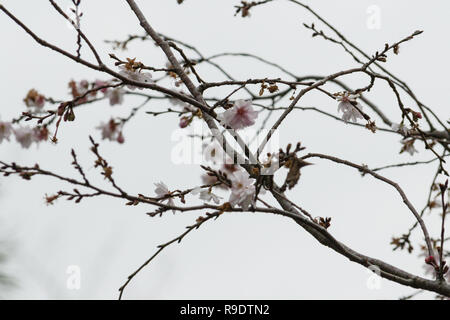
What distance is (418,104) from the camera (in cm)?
265

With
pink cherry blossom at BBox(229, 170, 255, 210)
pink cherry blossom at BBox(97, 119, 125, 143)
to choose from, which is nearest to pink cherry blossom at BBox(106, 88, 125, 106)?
pink cherry blossom at BBox(97, 119, 125, 143)

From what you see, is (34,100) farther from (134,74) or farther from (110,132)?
(134,74)

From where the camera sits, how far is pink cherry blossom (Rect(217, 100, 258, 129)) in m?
1.93

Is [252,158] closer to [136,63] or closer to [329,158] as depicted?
[329,158]

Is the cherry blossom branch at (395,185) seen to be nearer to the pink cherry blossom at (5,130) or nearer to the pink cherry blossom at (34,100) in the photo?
the pink cherry blossom at (34,100)

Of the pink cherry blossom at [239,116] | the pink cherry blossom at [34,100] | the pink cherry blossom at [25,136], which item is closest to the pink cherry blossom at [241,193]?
the pink cherry blossom at [239,116]

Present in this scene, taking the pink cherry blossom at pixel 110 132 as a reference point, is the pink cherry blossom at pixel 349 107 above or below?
below

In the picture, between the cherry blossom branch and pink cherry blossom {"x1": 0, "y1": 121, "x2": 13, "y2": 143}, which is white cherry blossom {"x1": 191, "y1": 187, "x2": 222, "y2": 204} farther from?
pink cherry blossom {"x1": 0, "y1": 121, "x2": 13, "y2": 143}

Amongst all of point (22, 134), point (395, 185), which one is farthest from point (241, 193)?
point (22, 134)

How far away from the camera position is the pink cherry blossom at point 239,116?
1.93m

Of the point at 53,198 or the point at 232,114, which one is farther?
the point at 232,114

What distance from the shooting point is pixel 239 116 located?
6.44 ft
